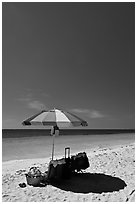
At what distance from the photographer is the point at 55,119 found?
5195mm

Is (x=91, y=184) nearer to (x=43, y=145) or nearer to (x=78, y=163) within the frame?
(x=78, y=163)

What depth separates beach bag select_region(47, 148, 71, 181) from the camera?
5.38 m

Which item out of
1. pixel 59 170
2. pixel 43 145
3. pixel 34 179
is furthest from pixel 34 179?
pixel 43 145

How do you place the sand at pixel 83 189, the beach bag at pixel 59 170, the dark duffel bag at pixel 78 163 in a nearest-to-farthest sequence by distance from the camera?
the sand at pixel 83 189, the beach bag at pixel 59 170, the dark duffel bag at pixel 78 163

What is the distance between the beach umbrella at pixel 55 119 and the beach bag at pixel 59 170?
116 cm

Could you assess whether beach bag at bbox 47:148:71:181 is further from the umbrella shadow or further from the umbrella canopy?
the umbrella canopy

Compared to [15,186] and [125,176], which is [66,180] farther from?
[125,176]

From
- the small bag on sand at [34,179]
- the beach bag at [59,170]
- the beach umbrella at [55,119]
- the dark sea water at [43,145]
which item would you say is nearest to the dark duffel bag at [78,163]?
the beach bag at [59,170]

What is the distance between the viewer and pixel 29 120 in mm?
5344

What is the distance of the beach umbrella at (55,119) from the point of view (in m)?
5.08

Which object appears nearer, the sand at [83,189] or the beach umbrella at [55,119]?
the sand at [83,189]

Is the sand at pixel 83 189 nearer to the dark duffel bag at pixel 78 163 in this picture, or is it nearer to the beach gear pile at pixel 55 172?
the beach gear pile at pixel 55 172

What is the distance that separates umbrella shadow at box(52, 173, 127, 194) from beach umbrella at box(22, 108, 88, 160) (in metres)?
1.56

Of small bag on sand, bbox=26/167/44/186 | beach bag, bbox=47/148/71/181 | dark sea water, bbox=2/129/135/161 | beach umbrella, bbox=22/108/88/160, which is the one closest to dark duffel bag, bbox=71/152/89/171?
beach bag, bbox=47/148/71/181
